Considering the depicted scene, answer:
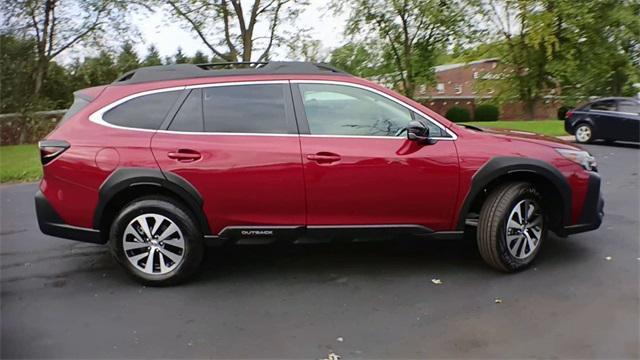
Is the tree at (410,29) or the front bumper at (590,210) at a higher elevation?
the tree at (410,29)

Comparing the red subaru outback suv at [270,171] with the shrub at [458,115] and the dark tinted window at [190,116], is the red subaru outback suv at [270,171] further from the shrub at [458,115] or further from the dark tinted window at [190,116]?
the shrub at [458,115]

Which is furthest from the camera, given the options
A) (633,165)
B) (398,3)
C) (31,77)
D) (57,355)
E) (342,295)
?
(398,3)

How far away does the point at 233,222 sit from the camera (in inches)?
170

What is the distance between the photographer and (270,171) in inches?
166

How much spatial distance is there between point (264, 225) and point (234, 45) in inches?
805

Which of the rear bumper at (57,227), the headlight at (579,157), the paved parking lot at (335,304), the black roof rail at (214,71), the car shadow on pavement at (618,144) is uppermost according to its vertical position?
the black roof rail at (214,71)

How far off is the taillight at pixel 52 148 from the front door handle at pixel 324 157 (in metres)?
1.94

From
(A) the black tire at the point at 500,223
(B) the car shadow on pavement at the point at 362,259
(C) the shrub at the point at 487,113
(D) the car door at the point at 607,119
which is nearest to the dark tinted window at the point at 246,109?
(B) the car shadow on pavement at the point at 362,259

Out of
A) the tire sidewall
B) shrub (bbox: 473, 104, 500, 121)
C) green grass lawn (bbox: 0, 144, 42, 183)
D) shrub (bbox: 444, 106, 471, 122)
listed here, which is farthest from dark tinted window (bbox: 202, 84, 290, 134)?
shrub (bbox: 473, 104, 500, 121)

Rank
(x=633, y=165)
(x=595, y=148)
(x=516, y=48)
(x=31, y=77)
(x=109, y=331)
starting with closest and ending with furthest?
1. (x=109, y=331)
2. (x=633, y=165)
3. (x=595, y=148)
4. (x=31, y=77)
5. (x=516, y=48)

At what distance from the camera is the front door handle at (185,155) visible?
13.9 feet

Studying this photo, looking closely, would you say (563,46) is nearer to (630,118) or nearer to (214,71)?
(630,118)

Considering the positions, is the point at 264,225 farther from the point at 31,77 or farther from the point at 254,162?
the point at 31,77

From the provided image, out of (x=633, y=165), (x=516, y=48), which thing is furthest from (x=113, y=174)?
(x=516, y=48)
